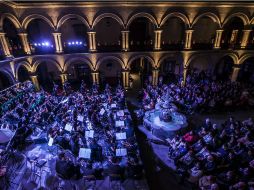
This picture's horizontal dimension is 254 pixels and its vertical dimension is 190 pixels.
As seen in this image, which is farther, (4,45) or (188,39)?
(188,39)

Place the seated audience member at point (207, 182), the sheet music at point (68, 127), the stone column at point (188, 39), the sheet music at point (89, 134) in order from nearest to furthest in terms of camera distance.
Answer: the seated audience member at point (207, 182)
the sheet music at point (89, 134)
the sheet music at point (68, 127)
the stone column at point (188, 39)

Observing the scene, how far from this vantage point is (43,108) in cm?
1368

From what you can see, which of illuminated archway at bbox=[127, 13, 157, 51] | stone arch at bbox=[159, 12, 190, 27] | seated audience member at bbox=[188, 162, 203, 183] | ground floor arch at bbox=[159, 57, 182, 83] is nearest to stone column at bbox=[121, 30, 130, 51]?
Result: illuminated archway at bbox=[127, 13, 157, 51]

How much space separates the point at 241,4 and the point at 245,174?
18.6 m

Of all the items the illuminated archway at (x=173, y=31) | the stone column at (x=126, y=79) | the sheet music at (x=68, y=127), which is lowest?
the sheet music at (x=68, y=127)

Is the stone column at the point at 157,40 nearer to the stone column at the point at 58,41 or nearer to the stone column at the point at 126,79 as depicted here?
the stone column at the point at 126,79

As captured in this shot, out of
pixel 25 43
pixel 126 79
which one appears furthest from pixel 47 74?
pixel 126 79

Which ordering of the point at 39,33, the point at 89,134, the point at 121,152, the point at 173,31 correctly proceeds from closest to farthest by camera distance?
1. the point at 121,152
2. the point at 89,134
3. the point at 39,33
4. the point at 173,31

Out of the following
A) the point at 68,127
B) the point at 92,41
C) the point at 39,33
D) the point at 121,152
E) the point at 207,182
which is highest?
the point at 39,33

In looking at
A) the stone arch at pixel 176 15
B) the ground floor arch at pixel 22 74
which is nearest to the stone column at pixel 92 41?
the stone arch at pixel 176 15

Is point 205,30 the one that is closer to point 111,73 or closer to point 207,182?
point 111,73

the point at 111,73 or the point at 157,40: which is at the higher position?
the point at 157,40

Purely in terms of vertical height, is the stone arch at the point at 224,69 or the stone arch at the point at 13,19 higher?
the stone arch at the point at 13,19

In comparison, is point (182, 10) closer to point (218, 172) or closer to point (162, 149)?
point (162, 149)
